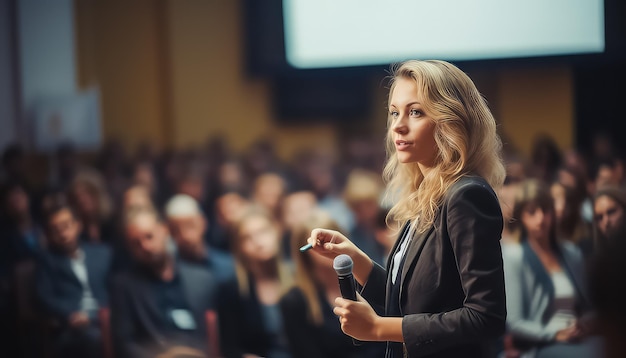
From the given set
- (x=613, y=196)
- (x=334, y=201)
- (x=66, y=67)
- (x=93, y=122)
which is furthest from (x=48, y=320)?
(x=66, y=67)

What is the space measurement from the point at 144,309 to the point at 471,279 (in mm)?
2946

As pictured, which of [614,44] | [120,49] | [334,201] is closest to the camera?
[334,201]

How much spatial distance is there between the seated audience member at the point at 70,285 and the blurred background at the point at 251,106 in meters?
0.07

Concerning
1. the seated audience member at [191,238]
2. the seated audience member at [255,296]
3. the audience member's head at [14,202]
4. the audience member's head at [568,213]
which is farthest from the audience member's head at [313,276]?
the audience member's head at [14,202]

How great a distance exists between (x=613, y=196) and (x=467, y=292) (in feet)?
7.72

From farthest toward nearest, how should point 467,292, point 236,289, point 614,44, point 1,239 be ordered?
point 614,44, point 1,239, point 236,289, point 467,292

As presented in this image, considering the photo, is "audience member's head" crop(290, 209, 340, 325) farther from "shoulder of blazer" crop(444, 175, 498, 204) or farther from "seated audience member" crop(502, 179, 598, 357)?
"shoulder of blazer" crop(444, 175, 498, 204)

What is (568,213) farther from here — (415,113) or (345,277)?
(345,277)

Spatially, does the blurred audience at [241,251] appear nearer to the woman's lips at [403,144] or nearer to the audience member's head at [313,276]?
the audience member's head at [313,276]

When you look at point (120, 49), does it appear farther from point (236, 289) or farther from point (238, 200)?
point (236, 289)

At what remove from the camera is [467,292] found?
147 cm

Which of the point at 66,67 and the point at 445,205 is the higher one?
Result: the point at 66,67

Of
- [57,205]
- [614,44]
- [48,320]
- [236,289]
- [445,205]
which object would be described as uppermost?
[614,44]

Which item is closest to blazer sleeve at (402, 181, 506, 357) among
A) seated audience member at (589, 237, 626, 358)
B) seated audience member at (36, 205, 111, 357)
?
seated audience member at (589, 237, 626, 358)
